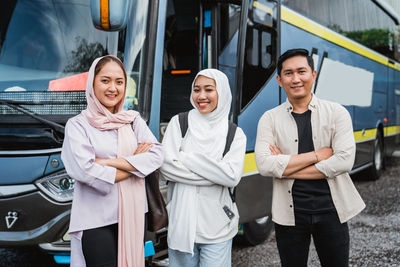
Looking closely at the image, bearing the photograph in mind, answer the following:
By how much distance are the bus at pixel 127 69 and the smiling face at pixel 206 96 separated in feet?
2.78

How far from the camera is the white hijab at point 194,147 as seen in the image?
266 centimetres

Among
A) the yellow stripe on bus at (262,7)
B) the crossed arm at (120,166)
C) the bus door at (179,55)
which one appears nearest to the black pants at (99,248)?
the crossed arm at (120,166)

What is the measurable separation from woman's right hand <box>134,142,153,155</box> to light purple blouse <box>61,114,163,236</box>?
49 millimetres

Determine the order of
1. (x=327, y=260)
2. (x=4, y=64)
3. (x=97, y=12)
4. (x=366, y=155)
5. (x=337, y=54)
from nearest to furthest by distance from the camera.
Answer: (x=327, y=260) → (x=97, y=12) → (x=4, y=64) → (x=337, y=54) → (x=366, y=155)

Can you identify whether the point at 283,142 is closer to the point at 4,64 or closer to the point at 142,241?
the point at 142,241

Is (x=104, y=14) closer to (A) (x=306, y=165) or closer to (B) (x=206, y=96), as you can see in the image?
(B) (x=206, y=96)

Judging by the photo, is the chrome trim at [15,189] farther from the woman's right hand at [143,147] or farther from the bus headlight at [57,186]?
the woman's right hand at [143,147]

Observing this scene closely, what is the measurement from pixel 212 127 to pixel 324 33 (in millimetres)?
4328

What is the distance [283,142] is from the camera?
9.01 ft

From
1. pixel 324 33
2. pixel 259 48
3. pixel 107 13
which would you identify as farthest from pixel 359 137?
pixel 107 13

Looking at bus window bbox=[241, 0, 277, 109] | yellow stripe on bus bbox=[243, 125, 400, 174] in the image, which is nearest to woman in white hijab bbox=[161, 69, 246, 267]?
bus window bbox=[241, 0, 277, 109]

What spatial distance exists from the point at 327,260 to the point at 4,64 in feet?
9.86

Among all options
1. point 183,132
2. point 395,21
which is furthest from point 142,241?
point 395,21

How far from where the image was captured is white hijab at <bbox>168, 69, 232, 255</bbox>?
266 centimetres
